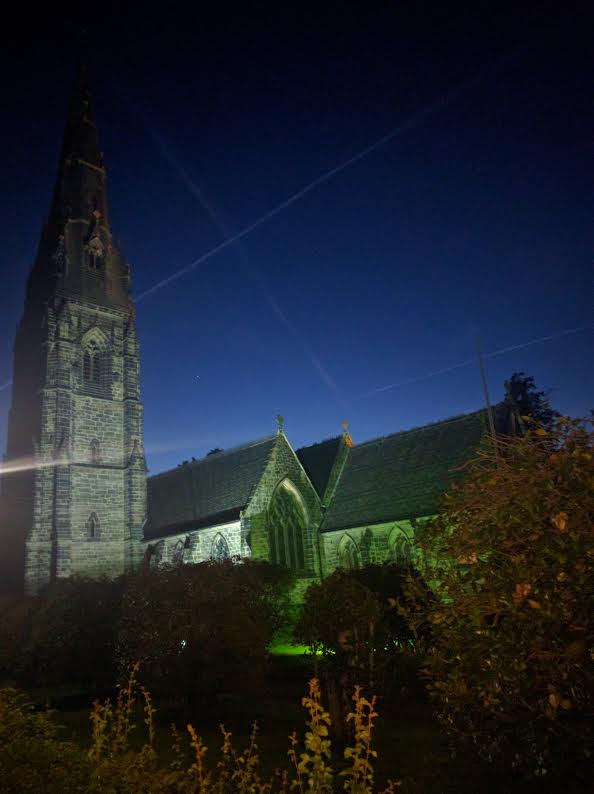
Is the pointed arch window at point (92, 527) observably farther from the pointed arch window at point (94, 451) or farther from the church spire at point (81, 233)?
the church spire at point (81, 233)

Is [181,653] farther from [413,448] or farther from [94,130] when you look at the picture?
[94,130]

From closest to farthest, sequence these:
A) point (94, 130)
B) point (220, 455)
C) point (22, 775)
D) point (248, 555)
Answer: point (22, 775) < point (248, 555) < point (220, 455) < point (94, 130)

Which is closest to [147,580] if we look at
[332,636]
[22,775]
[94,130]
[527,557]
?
[332,636]

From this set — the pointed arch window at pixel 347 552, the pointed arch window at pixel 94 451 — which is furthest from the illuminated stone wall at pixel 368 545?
the pointed arch window at pixel 94 451

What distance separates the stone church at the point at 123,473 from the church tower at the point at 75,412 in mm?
80

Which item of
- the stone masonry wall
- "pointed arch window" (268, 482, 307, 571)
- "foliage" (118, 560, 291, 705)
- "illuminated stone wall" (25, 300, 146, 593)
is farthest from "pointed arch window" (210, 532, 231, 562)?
"foliage" (118, 560, 291, 705)

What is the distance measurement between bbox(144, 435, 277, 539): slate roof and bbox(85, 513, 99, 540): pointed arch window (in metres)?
3.02

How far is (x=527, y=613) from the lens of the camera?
17.7 feet

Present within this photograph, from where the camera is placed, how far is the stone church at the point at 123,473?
3072 cm

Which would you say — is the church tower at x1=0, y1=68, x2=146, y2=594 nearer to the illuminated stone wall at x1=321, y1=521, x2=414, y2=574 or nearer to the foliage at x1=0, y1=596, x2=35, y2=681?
the foliage at x1=0, y1=596, x2=35, y2=681

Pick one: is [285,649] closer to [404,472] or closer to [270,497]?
[270,497]

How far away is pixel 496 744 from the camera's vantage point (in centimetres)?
586

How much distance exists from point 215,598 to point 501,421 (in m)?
18.6

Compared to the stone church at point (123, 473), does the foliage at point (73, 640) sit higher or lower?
lower
